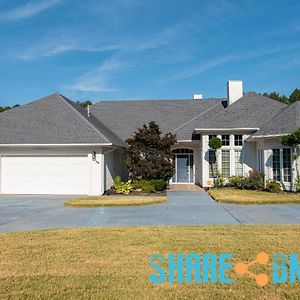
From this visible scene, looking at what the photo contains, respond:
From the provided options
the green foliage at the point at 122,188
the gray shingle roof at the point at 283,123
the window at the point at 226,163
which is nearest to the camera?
the gray shingle roof at the point at 283,123

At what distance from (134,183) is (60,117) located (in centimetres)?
581

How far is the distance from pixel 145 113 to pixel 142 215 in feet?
58.1

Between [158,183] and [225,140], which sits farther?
[225,140]

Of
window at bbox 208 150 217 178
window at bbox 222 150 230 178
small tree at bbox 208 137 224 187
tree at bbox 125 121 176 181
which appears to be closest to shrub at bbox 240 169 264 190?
small tree at bbox 208 137 224 187

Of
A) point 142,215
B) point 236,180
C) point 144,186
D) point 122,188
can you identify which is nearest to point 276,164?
point 236,180

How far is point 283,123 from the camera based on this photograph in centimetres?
1964

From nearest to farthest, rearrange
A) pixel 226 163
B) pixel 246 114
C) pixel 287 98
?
pixel 226 163
pixel 246 114
pixel 287 98

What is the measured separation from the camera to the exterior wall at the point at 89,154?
61.4 ft

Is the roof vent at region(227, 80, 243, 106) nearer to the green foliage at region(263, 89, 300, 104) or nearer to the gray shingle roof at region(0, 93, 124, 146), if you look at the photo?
the gray shingle roof at region(0, 93, 124, 146)

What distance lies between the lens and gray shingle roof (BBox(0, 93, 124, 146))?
1906cm

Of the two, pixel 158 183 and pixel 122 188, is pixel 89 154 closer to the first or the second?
pixel 122 188

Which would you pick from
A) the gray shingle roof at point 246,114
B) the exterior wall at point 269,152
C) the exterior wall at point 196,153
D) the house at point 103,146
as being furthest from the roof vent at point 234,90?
the exterior wall at point 269,152

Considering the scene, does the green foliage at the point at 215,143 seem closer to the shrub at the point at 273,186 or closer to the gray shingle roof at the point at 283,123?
the gray shingle roof at the point at 283,123

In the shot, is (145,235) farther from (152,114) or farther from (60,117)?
(152,114)
